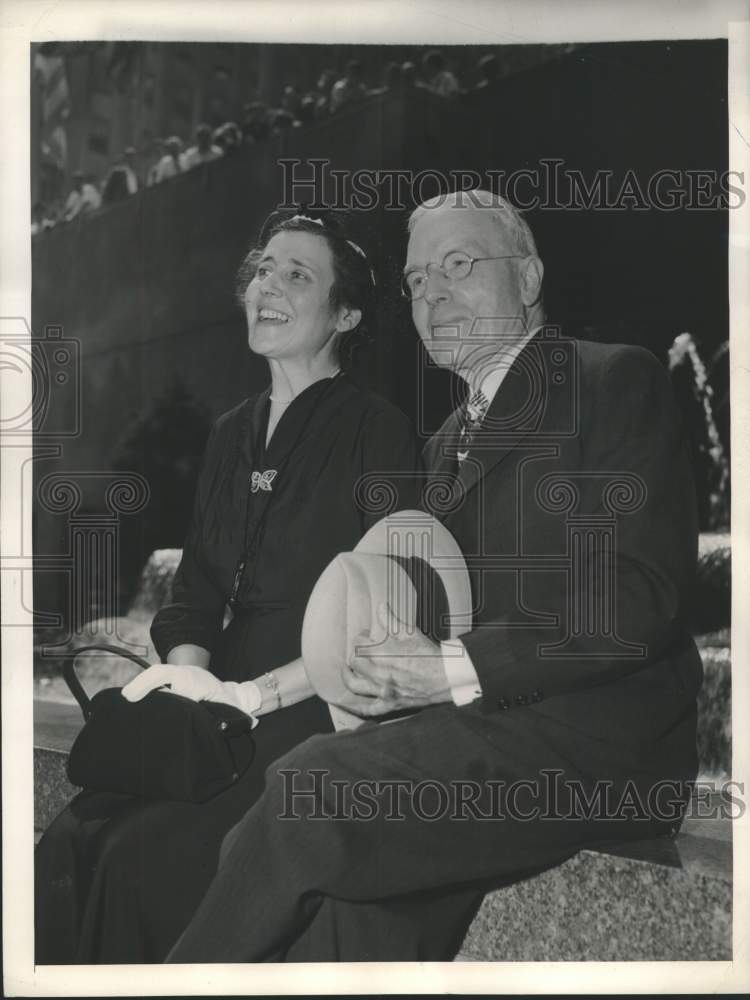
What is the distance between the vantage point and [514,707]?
3.63 metres

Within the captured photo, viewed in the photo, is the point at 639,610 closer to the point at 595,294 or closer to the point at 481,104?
the point at 595,294

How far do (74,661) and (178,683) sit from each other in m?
0.42

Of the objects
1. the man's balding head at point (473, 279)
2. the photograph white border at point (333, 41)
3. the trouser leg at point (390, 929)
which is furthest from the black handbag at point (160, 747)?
the man's balding head at point (473, 279)

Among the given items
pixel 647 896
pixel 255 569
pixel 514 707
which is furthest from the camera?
pixel 255 569

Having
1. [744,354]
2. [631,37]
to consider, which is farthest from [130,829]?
[631,37]

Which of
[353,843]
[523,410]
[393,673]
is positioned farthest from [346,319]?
[353,843]

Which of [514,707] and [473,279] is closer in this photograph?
[514,707]

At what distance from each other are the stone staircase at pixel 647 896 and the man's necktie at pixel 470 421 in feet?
3.02

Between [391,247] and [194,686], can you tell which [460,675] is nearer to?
[194,686]

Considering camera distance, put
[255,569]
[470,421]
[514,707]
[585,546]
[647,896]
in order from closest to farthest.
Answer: [647,896] → [514,707] → [585,546] → [470,421] → [255,569]

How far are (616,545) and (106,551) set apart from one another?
6.11 feet

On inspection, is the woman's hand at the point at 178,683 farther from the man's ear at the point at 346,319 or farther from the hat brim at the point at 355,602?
the man's ear at the point at 346,319

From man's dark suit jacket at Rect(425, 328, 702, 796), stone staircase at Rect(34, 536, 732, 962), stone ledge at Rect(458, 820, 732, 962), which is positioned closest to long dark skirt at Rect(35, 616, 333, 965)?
stone staircase at Rect(34, 536, 732, 962)

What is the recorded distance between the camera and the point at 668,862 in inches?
138
